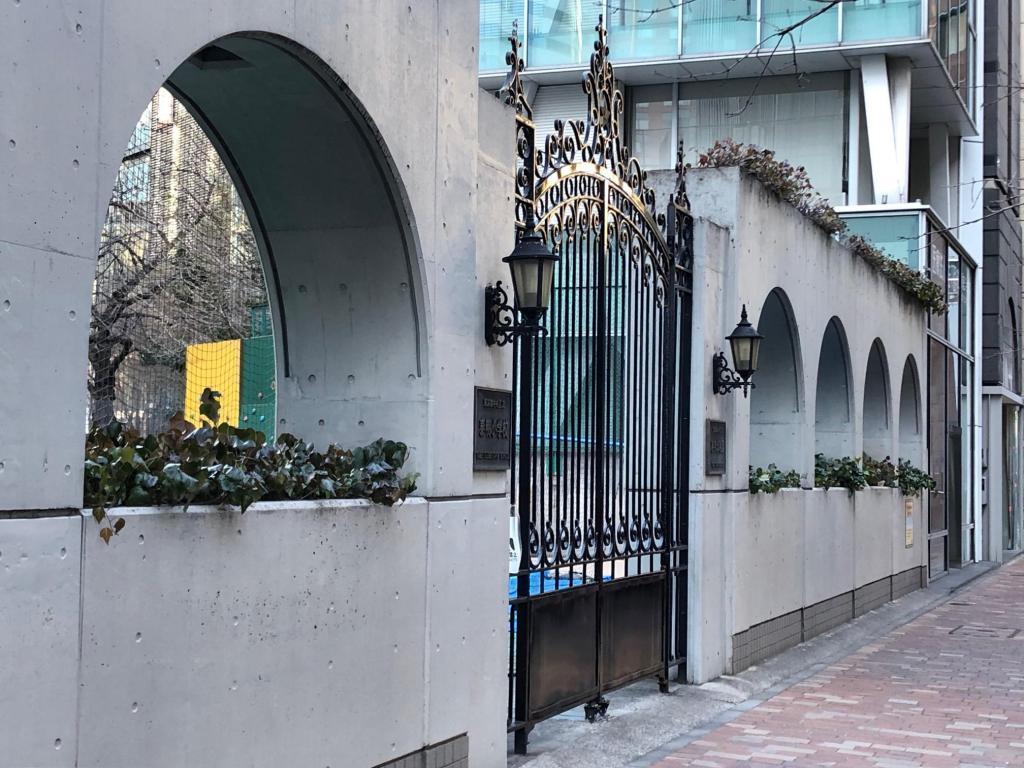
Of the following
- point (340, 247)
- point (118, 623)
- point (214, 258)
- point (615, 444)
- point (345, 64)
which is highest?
point (214, 258)

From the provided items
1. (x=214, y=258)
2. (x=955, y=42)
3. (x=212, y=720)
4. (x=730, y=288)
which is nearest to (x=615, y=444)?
(x=730, y=288)

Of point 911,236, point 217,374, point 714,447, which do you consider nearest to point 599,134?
point 714,447

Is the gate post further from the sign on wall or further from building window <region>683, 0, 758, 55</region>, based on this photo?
building window <region>683, 0, 758, 55</region>

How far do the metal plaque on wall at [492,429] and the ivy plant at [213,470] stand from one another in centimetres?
A: 95

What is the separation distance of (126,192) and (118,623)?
1346 centimetres

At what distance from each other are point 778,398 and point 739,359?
2996 mm

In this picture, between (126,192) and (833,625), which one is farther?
(126,192)

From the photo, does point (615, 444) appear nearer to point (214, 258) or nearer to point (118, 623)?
point (118, 623)

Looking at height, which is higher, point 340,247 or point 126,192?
point 126,192

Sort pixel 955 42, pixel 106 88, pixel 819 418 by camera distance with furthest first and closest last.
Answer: pixel 955 42 < pixel 819 418 < pixel 106 88

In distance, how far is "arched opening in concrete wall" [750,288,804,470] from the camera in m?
13.6

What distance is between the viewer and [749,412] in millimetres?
12633

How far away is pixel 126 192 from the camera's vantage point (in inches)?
671

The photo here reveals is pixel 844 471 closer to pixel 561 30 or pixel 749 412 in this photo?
pixel 749 412
